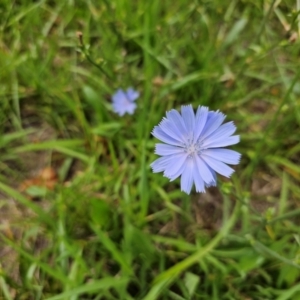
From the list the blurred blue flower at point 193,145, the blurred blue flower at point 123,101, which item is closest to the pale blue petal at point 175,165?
the blurred blue flower at point 193,145

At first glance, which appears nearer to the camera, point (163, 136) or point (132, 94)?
point (163, 136)

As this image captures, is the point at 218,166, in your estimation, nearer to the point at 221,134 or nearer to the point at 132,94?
the point at 221,134

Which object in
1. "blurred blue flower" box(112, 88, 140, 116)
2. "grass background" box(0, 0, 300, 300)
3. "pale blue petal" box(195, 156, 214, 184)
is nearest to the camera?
"pale blue petal" box(195, 156, 214, 184)

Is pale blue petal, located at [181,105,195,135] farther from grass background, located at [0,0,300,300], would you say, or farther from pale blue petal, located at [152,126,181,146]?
grass background, located at [0,0,300,300]

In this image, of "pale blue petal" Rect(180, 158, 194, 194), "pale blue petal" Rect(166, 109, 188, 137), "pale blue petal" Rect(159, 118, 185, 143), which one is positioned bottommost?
"pale blue petal" Rect(180, 158, 194, 194)

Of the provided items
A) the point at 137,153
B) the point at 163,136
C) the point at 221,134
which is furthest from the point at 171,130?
the point at 137,153

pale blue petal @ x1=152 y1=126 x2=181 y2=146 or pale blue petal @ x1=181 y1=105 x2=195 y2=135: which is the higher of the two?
pale blue petal @ x1=181 y1=105 x2=195 y2=135

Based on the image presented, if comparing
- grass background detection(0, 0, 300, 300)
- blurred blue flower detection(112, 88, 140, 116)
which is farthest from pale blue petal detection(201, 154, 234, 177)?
blurred blue flower detection(112, 88, 140, 116)
